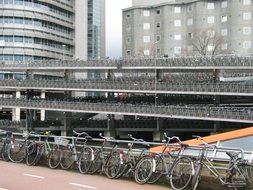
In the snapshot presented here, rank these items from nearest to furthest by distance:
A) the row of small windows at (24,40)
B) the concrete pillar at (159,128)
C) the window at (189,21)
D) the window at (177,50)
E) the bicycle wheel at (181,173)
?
the bicycle wheel at (181,173)
the concrete pillar at (159,128)
the window at (189,21)
the window at (177,50)
the row of small windows at (24,40)

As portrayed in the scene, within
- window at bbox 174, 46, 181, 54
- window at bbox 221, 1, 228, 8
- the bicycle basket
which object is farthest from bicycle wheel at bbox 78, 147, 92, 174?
window at bbox 174, 46, 181, 54

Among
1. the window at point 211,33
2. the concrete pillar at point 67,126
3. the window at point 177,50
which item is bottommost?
the concrete pillar at point 67,126

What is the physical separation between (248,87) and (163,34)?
47173 millimetres

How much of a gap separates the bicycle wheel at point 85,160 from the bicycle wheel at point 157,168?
2781 mm

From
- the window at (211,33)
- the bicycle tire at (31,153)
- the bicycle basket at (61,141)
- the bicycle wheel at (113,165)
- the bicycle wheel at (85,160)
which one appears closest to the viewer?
the bicycle wheel at (113,165)

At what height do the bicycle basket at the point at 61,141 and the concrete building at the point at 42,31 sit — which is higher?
the concrete building at the point at 42,31

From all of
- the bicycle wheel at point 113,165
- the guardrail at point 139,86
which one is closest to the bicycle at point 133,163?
the bicycle wheel at point 113,165

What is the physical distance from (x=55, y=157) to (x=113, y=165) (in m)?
3.04

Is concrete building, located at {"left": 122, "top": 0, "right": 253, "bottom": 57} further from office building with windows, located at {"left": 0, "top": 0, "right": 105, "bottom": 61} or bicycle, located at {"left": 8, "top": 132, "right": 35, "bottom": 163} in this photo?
bicycle, located at {"left": 8, "top": 132, "right": 35, "bottom": 163}

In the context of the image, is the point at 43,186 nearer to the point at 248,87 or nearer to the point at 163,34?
the point at 248,87

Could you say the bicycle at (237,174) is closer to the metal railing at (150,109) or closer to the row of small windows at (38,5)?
the metal railing at (150,109)

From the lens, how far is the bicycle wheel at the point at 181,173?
11.7 metres

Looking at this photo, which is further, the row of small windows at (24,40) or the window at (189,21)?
the row of small windows at (24,40)

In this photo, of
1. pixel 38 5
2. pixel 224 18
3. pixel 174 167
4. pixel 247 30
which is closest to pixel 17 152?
pixel 174 167
